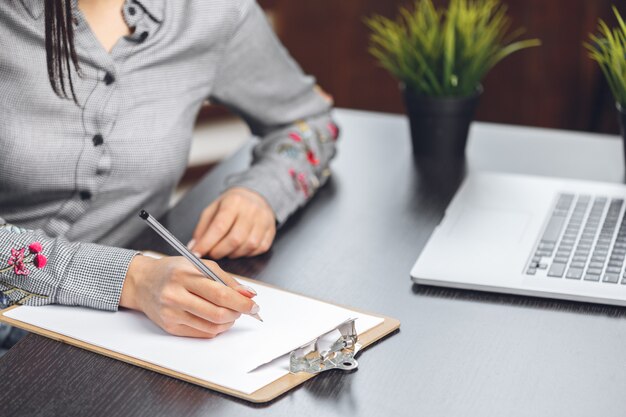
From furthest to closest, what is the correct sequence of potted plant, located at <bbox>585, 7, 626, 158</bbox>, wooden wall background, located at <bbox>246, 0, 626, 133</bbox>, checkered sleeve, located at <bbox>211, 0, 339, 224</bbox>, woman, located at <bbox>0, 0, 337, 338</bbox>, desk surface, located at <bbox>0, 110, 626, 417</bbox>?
wooden wall background, located at <bbox>246, 0, 626, 133</bbox>
checkered sleeve, located at <bbox>211, 0, 339, 224</bbox>
potted plant, located at <bbox>585, 7, 626, 158</bbox>
woman, located at <bbox>0, 0, 337, 338</bbox>
desk surface, located at <bbox>0, 110, 626, 417</bbox>

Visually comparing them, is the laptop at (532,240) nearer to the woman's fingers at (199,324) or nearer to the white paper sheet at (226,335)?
the white paper sheet at (226,335)

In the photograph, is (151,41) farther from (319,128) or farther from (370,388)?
(370,388)

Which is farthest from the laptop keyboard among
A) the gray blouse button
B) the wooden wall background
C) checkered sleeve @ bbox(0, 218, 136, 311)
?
the wooden wall background

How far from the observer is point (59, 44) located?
127cm

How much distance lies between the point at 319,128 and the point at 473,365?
0.63 meters

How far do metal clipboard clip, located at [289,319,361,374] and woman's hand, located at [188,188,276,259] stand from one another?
0.90 feet

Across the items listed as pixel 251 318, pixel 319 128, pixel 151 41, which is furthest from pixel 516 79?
pixel 251 318

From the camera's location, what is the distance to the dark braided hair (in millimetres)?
1248

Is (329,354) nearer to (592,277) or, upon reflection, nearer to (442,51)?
(592,277)

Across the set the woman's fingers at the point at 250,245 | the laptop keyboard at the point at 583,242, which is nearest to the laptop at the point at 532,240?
the laptop keyboard at the point at 583,242

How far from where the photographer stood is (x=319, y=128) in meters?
1.53

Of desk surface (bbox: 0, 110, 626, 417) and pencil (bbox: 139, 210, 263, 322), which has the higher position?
pencil (bbox: 139, 210, 263, 322)

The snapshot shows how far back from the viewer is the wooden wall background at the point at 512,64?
9.35 ft

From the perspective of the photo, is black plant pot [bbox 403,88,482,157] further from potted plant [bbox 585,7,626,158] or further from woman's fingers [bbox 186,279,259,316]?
woman's fingers [bbox 186,279,259,316]
